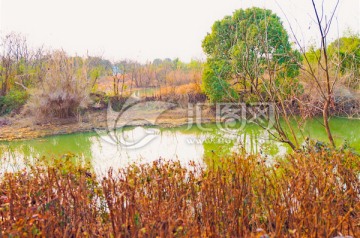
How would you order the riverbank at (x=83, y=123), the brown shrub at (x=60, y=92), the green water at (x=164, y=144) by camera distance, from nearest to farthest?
the green water at (x=164, y=144)
the riverbank at (x=83, y=123)
the brown shrub at (x=60, y=92)

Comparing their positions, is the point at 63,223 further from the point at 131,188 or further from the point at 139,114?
A: the point at 139,114

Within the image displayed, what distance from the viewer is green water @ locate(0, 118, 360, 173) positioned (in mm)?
7707

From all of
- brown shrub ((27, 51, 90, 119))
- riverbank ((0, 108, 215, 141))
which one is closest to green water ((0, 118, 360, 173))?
riverbank ((0, 108, 215, 141))

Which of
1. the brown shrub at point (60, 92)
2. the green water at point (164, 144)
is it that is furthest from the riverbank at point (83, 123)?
the green water at point (164, 144)

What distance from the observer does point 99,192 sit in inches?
129

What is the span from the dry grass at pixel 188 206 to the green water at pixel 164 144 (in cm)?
363

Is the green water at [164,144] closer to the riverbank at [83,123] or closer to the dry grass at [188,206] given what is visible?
the riverbank at [83,123]

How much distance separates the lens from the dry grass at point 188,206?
7.82 feet

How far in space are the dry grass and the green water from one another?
3.63 meters

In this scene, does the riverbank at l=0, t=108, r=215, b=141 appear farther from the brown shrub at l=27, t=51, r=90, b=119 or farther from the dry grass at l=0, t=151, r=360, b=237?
the dry grass at l=0, t=151, r=360, b=237

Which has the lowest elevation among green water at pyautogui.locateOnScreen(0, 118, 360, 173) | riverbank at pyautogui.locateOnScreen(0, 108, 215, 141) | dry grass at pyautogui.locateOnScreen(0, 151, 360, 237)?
green water at pyautogui.locateOnScreen(0, 118, 360, 173)

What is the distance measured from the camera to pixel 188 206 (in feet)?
9.92

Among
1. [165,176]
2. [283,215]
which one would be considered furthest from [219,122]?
[283,215]

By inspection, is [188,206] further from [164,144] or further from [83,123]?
[83,123]
